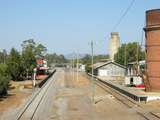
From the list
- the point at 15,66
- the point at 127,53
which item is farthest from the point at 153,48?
the point at 127,53

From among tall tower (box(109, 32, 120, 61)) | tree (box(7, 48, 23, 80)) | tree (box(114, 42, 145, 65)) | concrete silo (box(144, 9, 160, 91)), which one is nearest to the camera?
concrete silo (box(144, 9, 160, 91))

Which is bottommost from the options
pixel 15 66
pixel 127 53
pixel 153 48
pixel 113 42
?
pixel 15 66

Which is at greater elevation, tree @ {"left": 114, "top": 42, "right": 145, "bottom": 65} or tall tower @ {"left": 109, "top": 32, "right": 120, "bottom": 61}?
tall tower @ {"left": 109, "top": 32, "right": 120, "bottom": 61}

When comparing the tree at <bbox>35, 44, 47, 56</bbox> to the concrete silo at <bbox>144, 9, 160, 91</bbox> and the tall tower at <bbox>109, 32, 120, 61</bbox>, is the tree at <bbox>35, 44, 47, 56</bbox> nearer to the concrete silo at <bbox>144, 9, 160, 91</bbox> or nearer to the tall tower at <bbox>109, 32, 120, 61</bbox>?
the tall tower at <bbox>109, 32, 120, 61</bbox>

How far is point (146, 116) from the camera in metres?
27.3

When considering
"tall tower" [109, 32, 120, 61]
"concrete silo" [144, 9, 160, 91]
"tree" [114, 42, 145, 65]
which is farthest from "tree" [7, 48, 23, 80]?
"tall tower" [109, 32, 120, 61]

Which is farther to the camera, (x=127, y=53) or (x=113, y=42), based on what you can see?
(x=113, y=42)

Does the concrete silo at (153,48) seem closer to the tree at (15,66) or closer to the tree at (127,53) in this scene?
the tree at (15,66)

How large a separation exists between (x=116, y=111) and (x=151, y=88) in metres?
14.8

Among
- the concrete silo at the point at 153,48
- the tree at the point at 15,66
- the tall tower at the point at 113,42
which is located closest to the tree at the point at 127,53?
the tall tower at the point at 113,42

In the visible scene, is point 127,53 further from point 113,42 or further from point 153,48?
point 153,48

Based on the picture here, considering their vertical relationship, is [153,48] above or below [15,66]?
above

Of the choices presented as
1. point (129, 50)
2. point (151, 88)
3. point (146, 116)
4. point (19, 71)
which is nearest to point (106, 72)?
point (129, 50)

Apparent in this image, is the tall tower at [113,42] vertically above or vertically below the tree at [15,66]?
above
